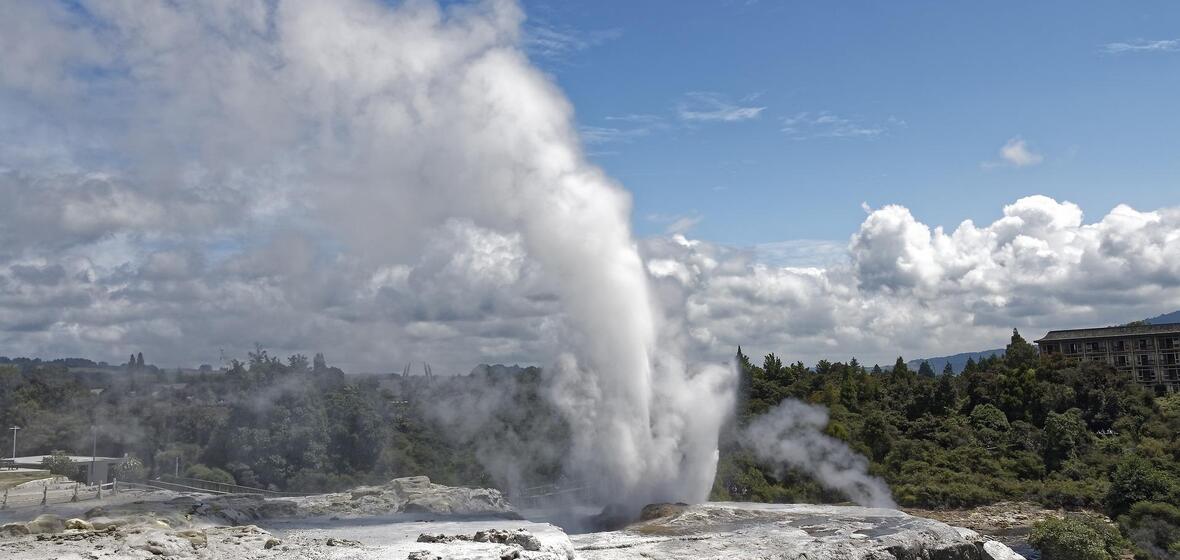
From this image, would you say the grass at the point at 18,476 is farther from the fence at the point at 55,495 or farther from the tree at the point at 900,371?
the tree at the point at 900,371

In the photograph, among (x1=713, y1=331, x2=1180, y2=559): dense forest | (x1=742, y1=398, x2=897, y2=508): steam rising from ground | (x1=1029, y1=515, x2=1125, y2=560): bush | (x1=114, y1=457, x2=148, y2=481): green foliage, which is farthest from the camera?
(x1=742, y1=398, x2=897, y2=508): steam rising from ground

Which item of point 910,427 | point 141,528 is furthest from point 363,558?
point 910,427

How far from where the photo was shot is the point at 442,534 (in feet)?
76.1

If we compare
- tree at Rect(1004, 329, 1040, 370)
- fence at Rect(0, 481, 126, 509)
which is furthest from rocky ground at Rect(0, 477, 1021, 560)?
tree at Rect(1004, 329, 1040, 370)

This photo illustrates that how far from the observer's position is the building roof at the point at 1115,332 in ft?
275

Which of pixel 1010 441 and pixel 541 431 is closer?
pixel 541 431

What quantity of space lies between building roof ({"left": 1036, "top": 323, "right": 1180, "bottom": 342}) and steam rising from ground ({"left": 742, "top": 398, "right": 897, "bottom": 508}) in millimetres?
49595

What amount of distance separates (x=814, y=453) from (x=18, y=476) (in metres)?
38.2

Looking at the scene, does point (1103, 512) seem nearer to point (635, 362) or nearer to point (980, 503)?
point (980, 503)

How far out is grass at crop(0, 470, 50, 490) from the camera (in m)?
38.3

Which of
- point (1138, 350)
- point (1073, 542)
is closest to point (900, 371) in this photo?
point (1138, 350)

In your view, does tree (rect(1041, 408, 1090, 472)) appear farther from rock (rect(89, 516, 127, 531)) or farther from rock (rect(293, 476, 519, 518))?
rock (rect(89, 516, 127, 531))

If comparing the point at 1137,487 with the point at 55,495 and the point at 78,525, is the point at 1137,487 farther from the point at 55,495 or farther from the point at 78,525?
the point at 55,495

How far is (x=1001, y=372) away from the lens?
64.2m
